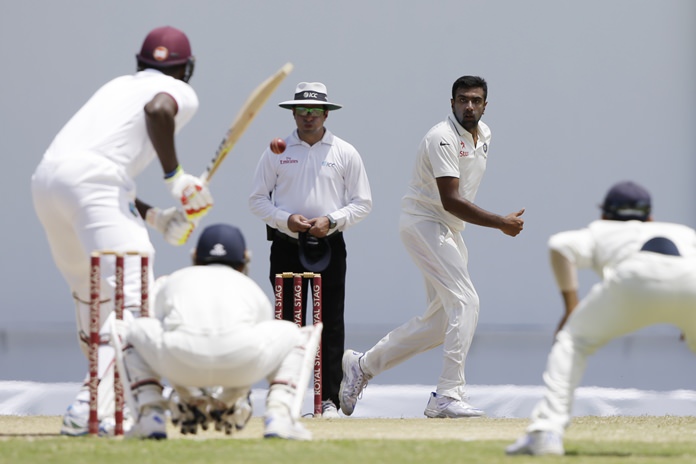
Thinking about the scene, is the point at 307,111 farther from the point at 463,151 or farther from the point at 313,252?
the point at 463,151

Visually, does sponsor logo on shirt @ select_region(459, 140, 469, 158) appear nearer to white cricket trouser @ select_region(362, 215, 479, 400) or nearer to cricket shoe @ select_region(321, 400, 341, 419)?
white cricket trouser @ select_region(362, 215, 479, 400)

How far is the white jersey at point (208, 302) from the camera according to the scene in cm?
459

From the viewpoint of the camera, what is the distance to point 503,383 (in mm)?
8172

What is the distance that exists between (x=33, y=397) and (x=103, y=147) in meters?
2.88

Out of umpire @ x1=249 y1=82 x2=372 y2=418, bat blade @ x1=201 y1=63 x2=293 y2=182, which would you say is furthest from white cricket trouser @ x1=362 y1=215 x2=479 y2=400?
bat blade @ x1=201 y1=63 x2=293 y2=182

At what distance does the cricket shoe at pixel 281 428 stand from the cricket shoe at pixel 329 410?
65.0 inches

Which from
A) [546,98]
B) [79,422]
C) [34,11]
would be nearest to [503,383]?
[546,98]

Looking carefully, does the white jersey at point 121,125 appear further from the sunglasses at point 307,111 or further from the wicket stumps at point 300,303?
the sunglasses at point 307,111

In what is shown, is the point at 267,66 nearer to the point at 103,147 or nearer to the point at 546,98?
the point at 546,98

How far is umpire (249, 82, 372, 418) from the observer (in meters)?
6.66

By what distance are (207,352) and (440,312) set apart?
2273 mm

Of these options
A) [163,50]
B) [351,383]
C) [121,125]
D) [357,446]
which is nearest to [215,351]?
[357,446]

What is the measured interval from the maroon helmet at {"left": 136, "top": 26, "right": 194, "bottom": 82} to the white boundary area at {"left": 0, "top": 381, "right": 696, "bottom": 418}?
2.41 meters

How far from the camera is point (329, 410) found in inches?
257
